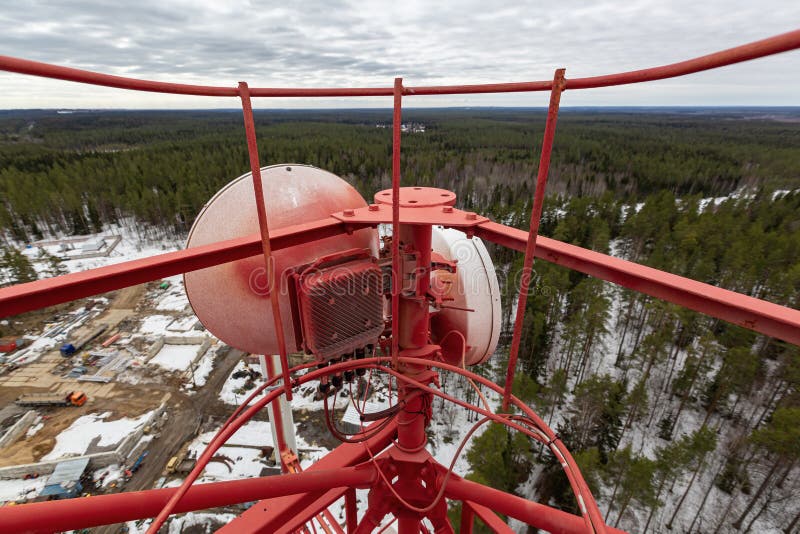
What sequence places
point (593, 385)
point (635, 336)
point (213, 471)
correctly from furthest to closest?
1. point (635, 336)
2. point (593, 385)
3. point (213, 471)

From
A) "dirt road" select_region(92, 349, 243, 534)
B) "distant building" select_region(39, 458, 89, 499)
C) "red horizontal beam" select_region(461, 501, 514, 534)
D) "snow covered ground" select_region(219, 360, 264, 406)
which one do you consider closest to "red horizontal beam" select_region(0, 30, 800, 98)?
"red horizontal beam" select_region(461, 501, 514, 534)

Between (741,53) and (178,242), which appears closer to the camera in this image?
(741,53)

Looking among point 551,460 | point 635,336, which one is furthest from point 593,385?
point 635,336

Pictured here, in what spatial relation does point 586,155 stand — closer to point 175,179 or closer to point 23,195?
point 175,179

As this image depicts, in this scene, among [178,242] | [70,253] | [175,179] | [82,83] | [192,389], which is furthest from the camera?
[175,179]

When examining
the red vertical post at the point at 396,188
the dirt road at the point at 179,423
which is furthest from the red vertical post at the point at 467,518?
the dirt road at the point at 179,423

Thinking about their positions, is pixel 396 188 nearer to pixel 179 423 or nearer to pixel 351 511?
pixel 351 511

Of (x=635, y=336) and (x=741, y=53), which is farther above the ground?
(x=741, y=53)

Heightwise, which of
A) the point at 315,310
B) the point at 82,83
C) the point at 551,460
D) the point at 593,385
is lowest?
Result: the point at 551,460

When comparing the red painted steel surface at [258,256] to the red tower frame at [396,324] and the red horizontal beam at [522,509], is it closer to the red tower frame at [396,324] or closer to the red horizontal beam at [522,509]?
the red tower frame at [396,324]
